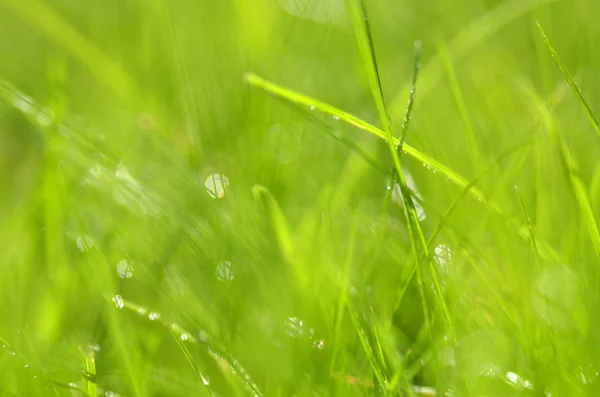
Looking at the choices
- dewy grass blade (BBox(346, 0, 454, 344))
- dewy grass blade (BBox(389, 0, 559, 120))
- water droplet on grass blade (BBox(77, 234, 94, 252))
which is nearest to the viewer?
dewy grass blade (BBox(346, 0, 454, 344))

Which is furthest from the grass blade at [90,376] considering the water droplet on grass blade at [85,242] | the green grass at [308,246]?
the water droplet on grass blade at [85,242]

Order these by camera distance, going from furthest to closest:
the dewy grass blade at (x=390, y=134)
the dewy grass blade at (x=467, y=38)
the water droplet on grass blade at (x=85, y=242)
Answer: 1. the dewy grass blade at (x=467, y=38)
2. the water droplet on grass blade at (x=85, y=242)
3. the dewy grass blade at (x=390, y=134)

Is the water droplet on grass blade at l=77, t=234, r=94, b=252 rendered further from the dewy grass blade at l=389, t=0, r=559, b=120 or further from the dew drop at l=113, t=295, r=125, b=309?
the dewy grass blade at l=389, t=0, r=559, b=120

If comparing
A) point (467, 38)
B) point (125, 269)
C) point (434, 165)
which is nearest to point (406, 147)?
point (434, 165)

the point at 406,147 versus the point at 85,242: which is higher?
the point at 406,147

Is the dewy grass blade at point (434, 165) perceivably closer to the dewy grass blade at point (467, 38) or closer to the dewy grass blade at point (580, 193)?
the dewy grass blade at point (580, 193)

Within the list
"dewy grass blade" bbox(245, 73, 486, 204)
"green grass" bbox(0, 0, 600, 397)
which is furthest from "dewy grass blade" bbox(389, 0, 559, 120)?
"dewy grass blade" bbox(245, 73, 486, 204)

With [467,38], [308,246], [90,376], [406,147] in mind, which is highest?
[467,38]

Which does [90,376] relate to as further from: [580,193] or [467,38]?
[467,38]

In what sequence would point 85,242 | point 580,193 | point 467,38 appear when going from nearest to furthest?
point 580,193, point 85,242, point 467,38
